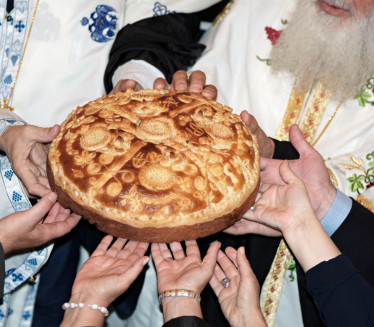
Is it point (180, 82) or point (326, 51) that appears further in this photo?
point (326, 51)

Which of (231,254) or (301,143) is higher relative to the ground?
(301,143)

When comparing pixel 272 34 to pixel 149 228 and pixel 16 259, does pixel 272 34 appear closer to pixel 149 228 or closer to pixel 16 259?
pixel 149 228

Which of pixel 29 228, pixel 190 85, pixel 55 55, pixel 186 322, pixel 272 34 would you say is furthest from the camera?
pixel 272 34

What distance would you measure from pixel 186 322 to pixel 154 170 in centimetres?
55

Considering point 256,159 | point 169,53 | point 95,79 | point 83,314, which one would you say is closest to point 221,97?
point 169,53

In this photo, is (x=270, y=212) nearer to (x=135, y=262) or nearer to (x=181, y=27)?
(x=135, y=262)

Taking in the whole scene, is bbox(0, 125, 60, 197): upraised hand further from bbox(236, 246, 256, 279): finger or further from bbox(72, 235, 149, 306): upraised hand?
bbox(236, 246, 256, 279): finger

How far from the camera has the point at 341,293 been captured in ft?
5.52

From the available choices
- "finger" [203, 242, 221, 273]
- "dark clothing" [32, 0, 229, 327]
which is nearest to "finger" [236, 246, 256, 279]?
"finger" [203, 242, 221, 273]

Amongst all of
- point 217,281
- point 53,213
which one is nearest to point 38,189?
point 53,213

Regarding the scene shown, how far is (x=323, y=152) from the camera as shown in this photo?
8.24ft

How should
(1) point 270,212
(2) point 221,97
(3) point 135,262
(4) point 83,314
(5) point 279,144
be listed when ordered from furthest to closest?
(2) point 221,97, (5) point 279,144, (1) point 270,212, (3) point 135,262, (4) point 83,314

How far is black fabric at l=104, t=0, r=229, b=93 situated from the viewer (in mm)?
2555

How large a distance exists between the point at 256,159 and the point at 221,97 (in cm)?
98
